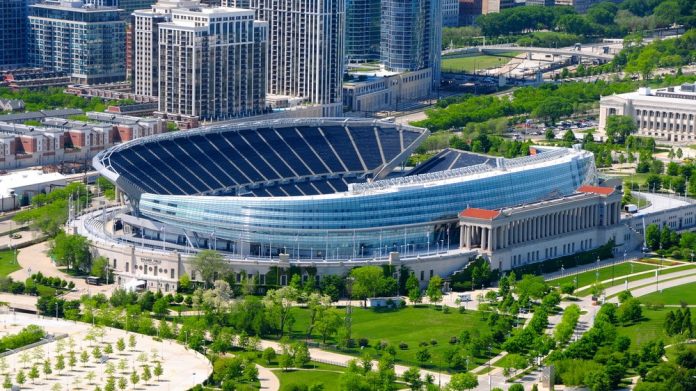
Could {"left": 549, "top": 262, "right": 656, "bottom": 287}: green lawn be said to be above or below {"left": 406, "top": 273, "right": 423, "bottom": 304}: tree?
below

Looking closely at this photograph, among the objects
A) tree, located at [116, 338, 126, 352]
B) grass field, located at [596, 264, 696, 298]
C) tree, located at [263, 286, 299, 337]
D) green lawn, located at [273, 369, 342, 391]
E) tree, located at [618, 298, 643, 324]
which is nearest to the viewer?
green lawn, located at [273, 369, 342, 391]

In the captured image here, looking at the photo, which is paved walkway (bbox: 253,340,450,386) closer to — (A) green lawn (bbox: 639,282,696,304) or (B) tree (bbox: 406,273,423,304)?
(B) tree (bbox: 406,273,423,304)

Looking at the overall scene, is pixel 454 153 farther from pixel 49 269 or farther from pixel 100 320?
pixel 100 320

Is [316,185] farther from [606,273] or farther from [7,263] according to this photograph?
[7,263]

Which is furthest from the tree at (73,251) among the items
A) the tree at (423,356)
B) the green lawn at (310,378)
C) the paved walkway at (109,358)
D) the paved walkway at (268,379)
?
the tree at (423,356)

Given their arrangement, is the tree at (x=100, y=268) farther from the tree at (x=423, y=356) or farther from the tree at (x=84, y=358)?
the tree at (x=423, y=356)

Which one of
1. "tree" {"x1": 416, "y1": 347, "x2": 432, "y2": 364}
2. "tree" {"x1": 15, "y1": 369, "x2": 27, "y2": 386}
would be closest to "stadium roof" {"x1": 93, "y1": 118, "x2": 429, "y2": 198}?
"tree" {"x1": 416, "y1": 347, "x2": 432, "y2": 364}
